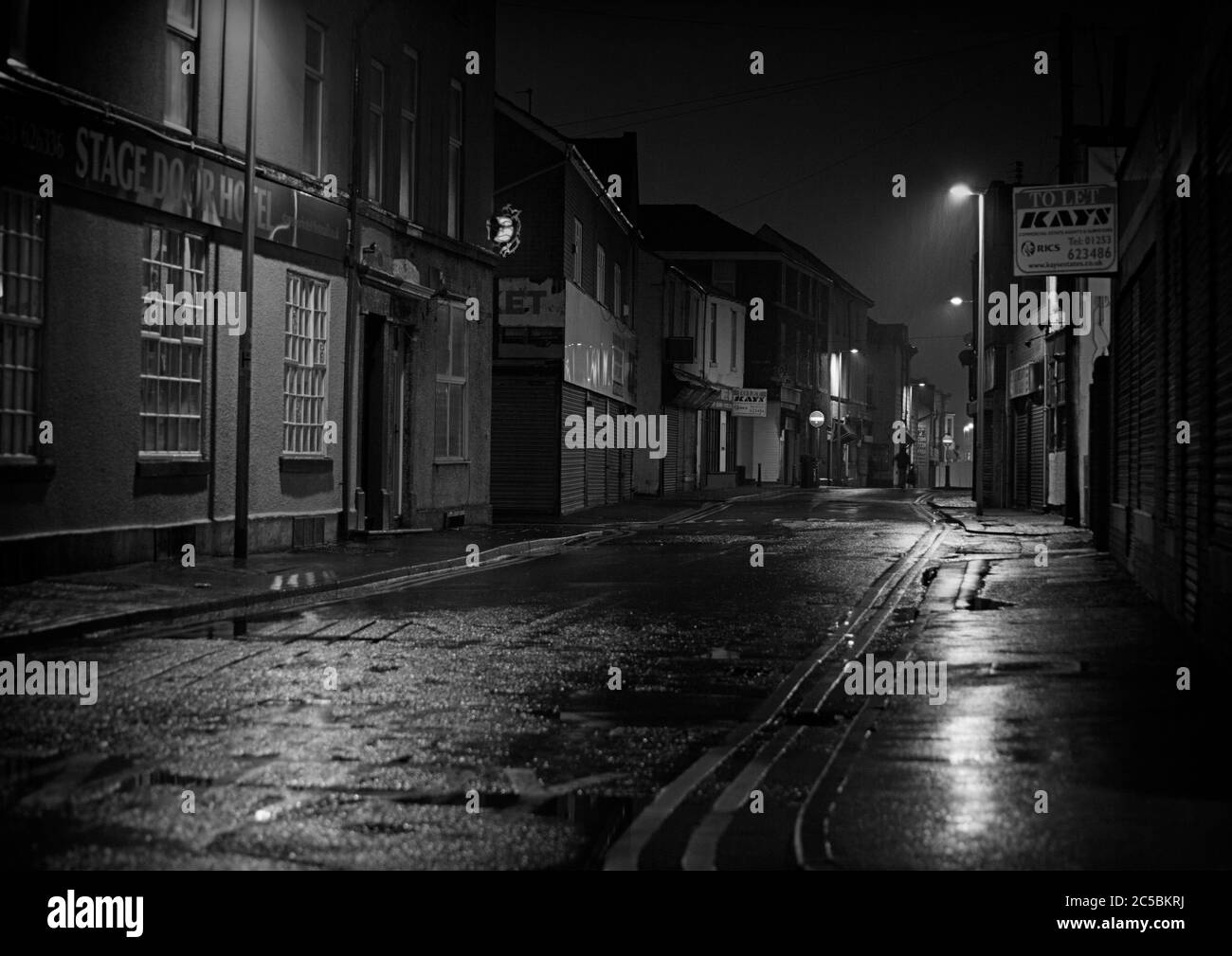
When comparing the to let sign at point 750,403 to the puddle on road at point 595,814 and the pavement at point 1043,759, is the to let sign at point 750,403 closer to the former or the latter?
the pavement at point 1043,759

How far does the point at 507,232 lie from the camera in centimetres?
3372

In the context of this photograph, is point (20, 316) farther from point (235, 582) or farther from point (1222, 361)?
point (1222, 361)

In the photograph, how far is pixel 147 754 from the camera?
746cm

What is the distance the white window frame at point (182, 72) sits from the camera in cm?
1773

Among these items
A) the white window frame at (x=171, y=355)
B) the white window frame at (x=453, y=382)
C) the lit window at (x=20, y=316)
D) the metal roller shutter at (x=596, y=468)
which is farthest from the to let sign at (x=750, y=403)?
the lit window at (x=20, y=316)

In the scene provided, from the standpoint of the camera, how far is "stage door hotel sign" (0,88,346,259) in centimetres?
1515

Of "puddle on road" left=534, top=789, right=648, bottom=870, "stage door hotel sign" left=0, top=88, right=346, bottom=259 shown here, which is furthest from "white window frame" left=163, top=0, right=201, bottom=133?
"puddle on road" left=534, top=789, right=648, bottom=870

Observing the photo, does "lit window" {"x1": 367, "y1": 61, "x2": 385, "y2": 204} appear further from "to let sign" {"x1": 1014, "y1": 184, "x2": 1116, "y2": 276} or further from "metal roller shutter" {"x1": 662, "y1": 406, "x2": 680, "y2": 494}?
"metal roller shutter" {"x1": 662, "y1": 406, "x2": 680, "y2": 494}

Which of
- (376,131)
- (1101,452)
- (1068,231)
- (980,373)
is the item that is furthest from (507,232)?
(1068,231)

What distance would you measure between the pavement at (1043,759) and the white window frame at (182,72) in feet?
34.0

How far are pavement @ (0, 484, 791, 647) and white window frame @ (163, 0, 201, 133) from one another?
17.1 ft

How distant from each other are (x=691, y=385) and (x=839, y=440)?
37.9 m

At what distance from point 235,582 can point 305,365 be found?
21.5 feet
